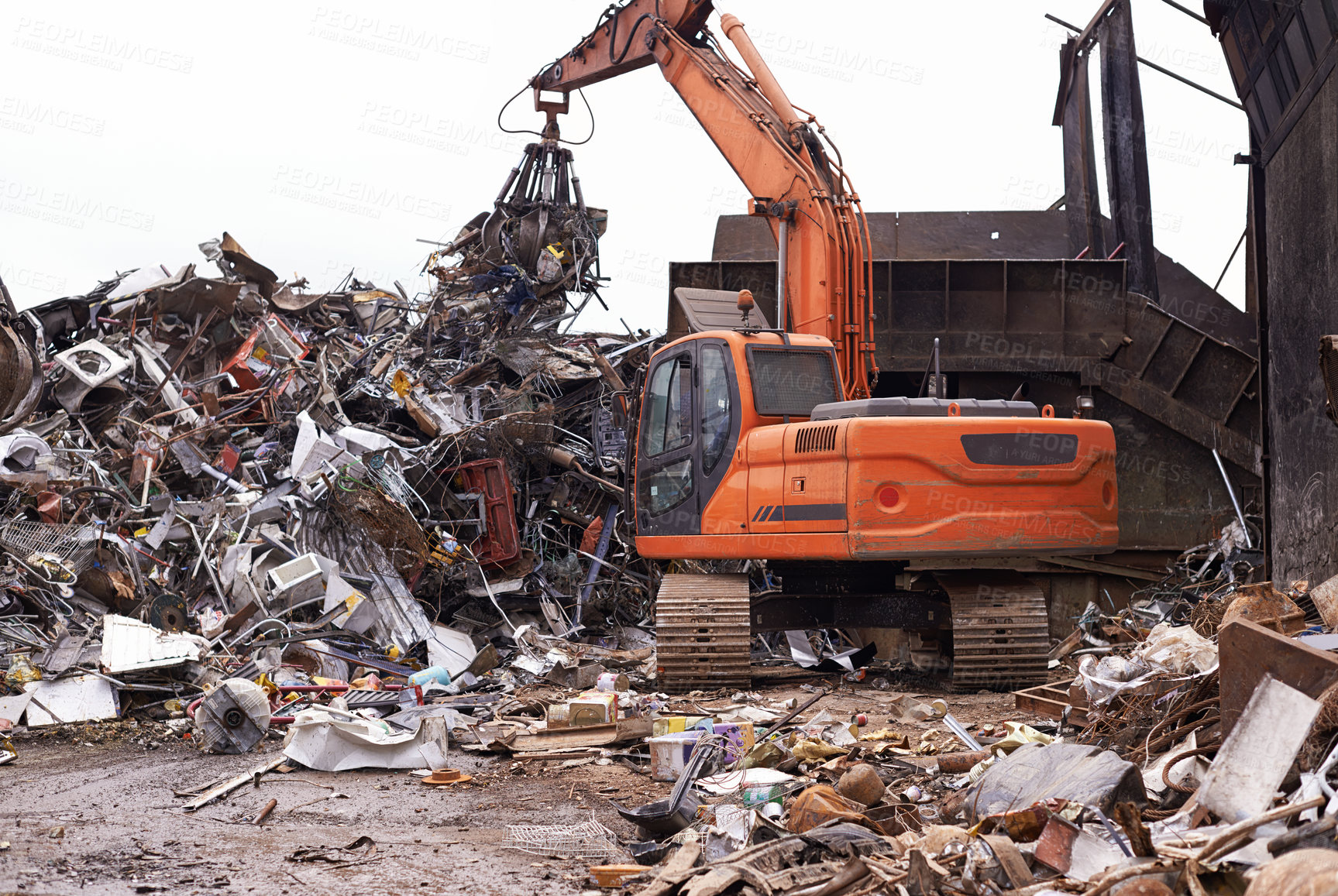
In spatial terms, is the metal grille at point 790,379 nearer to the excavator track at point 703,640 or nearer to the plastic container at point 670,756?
the excavator track at point 703,640

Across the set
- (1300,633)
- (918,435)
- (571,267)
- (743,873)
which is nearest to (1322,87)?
(918,435)

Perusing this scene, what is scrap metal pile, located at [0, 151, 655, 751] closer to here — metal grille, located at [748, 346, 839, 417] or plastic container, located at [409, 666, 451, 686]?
plastic container, located at [409, 666, 451, 686]

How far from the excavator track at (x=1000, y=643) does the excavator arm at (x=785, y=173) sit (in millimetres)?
1823

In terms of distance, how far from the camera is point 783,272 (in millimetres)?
8688

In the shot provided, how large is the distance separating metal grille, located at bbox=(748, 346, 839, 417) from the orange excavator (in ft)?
0.04

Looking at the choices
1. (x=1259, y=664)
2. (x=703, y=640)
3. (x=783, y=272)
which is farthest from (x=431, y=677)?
(x=1259, y=664)

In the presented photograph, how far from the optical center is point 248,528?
991 cm

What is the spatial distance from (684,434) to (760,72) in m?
3.22

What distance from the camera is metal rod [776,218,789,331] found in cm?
843

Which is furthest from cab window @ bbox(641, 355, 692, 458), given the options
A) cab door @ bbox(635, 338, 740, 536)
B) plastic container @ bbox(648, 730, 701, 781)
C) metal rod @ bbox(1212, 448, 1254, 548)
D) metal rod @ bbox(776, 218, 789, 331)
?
metal rod @ bbox(1212, 448, 1254, 548)

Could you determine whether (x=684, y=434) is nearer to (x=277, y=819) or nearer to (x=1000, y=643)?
(x=1000, y=643)

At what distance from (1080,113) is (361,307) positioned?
359 inches

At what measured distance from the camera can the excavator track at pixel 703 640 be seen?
7633mm

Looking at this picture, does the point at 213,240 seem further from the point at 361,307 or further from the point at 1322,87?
the point at 1322,87
